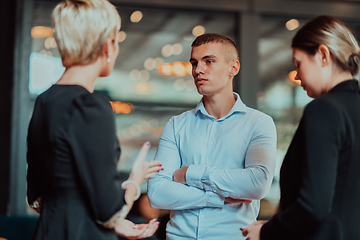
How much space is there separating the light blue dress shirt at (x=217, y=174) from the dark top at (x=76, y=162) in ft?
2.34

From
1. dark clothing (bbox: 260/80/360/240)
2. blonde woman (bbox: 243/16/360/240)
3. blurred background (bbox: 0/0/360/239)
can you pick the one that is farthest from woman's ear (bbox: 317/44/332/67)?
blurred background (bbox: 0/0/360/239)

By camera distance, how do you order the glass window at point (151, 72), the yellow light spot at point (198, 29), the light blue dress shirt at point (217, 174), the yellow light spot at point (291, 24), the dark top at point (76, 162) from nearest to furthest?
the dark top at point (76, 162) → the light blue dress shirt at point (217, 174) → the glass window at point (151, 72) → the yellow light spot at point (198, 29) → the yellow light spot at point (291, 24)

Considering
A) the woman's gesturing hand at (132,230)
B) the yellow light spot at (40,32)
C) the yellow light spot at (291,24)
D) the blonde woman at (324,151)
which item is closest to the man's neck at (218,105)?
the blonde woman at (324,151)

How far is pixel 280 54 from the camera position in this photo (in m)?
5.12

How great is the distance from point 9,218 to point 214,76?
2.90 m

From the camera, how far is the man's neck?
2.22 metres

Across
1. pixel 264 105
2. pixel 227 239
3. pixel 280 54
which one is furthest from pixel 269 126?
pixel 280 54

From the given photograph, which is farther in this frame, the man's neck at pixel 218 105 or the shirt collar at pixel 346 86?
the man's neck at pixel 218 105

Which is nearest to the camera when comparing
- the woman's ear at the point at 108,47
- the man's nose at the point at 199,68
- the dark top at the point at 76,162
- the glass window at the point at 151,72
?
the dark top at the point at 76,162

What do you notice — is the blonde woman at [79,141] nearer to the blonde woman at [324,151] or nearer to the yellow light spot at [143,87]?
the blonde woman at [324,151]

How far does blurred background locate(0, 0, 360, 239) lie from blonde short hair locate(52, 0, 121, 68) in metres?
3.25

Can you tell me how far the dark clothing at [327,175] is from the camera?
4.11 ft

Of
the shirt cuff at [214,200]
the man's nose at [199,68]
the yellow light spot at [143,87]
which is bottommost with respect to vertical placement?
the shirt cuff at [214,200]

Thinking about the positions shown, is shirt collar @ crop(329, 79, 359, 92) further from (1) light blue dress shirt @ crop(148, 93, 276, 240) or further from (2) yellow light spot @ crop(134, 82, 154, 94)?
(2) yellow light spot @ crop(134, 82, 154, 94)
